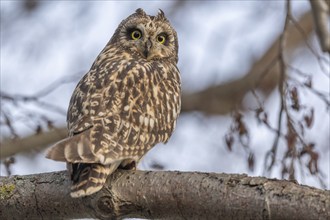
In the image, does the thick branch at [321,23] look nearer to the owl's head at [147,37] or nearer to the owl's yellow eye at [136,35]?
the owl's head at [147,37]

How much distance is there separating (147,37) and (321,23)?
6.60ft

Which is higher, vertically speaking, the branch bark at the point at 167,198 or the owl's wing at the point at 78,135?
the owl's wing at the point at 78,135

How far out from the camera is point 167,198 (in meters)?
3.85

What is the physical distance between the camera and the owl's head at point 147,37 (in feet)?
18.9

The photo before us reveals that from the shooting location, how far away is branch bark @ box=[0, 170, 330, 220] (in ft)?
11.6

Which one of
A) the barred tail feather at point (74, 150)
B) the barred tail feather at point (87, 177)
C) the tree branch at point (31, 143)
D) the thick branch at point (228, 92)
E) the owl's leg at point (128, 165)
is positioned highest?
the barred tail feather at point (74, 150)

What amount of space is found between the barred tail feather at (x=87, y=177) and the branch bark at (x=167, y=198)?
67 mm

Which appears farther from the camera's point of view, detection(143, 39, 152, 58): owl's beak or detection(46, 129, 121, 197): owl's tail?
detection(143, 39, 152, 58): owl's beak

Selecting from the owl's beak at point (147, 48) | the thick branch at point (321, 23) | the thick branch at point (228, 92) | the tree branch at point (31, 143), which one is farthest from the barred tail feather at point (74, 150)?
the thick branch at point (228, 92)

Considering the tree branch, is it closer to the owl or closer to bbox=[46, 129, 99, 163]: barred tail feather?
the owl

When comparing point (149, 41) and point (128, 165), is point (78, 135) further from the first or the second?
point (149, 41)

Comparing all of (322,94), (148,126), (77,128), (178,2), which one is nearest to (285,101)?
(322,94)

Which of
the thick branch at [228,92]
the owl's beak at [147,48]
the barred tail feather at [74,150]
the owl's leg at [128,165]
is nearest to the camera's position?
the barred tail feather at [74,150]

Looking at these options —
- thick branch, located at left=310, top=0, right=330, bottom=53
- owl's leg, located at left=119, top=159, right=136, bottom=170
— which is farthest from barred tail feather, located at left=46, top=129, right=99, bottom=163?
thick branch, located at left=310, top=0, right=330, bottom=53
